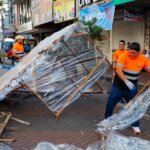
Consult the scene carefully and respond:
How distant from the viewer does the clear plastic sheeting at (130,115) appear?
5.93m

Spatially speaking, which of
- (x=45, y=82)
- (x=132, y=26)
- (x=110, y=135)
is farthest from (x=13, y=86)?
(x=132, y=26)

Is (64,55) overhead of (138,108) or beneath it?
overhead

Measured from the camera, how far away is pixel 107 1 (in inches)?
618

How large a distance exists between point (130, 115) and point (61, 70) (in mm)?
2158

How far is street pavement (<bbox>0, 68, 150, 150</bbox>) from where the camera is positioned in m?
5.95

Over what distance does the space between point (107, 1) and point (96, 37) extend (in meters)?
1.93

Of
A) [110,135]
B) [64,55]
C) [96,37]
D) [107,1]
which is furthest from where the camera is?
[107,1]

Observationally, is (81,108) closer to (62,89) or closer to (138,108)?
(62,89)

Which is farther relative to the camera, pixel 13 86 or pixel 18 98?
pixel 18 98

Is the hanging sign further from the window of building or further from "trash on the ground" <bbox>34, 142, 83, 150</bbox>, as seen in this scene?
the window of building

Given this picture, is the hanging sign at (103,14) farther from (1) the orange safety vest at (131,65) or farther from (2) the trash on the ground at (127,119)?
(2) the trash on the ground at (127,119)

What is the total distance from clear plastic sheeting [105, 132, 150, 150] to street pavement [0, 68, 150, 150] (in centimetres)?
59

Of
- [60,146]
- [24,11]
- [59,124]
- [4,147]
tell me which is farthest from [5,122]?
[24,11]

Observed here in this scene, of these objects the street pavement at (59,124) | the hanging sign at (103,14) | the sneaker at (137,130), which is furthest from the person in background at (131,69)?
the hanging sign at (103,14)
